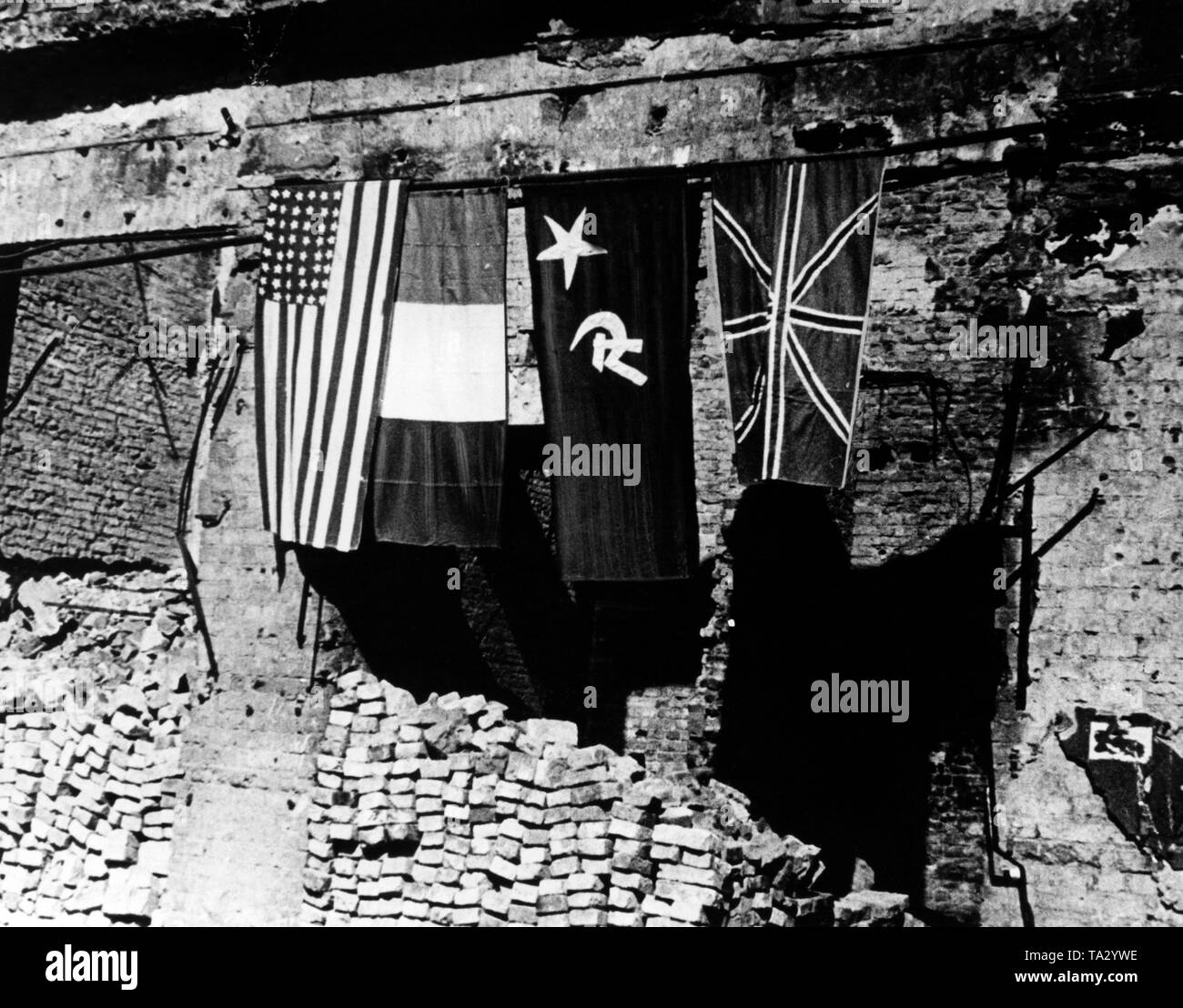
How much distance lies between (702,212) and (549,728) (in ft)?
14.1

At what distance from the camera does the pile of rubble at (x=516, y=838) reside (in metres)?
8.05

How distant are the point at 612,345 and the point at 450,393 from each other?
1.22 metres

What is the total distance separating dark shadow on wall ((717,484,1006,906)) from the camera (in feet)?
34.8

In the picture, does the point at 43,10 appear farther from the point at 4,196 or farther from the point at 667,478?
the point at 667,478

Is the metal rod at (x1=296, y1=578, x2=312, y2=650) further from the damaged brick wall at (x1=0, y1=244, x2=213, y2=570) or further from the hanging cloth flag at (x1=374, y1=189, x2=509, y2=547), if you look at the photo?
the damaged brick wall at (x1=0, y1=244, x2=213, y2=570)

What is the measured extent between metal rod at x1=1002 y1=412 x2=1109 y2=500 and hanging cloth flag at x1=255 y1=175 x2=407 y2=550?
15.9ft

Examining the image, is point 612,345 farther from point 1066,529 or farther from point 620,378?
point 1066,529

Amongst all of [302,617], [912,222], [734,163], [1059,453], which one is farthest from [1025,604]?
[302,617]

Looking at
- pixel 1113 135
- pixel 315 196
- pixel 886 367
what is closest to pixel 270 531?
pixel 315 196

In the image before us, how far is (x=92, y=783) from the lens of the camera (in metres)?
10.1

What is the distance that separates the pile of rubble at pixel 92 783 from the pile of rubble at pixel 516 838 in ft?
5.30

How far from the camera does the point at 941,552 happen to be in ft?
35.0

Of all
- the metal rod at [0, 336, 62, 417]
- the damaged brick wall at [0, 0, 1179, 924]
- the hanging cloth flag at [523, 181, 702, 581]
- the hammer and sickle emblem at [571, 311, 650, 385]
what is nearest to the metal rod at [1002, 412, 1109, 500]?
the damaged brick wall at [0, 0, 1179, 924]

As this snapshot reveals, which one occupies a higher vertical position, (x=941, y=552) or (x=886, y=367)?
(x=886, y=367)
